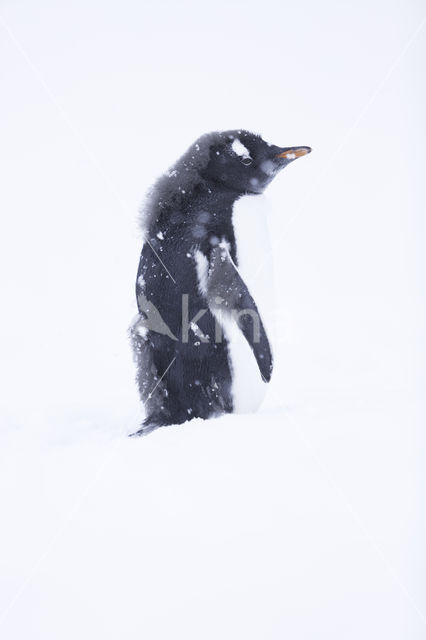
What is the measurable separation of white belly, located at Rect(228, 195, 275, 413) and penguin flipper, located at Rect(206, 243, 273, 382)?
0.05m

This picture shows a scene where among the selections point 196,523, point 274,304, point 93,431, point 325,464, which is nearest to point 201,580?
point 196,523

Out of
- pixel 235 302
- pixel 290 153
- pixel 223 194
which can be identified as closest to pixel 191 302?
pixel 235 302

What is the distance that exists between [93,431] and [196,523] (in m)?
0.80

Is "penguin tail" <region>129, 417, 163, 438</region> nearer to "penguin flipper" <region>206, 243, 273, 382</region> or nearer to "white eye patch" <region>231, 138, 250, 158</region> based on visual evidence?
"penguin flipper" <region>206, 243, 273, 382</region>

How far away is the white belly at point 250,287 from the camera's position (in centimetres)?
183

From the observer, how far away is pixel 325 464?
120 centimetres

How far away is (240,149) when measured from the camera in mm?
1957

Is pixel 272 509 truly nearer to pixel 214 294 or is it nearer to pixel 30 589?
pixel 30 589

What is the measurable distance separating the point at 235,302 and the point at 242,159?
0.54 m

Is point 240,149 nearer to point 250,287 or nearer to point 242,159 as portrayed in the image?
point 242,159

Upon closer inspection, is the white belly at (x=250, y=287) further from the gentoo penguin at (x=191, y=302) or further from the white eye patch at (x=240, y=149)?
the white eye patch at (x=240, y=149)

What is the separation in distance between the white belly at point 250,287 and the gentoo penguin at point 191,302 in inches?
0.6

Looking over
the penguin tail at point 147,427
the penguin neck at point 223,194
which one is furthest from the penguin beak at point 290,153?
the penguin tail at point 147,427

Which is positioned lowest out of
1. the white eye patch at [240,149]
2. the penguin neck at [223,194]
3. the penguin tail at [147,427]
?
the penguin tail at [147,427]
